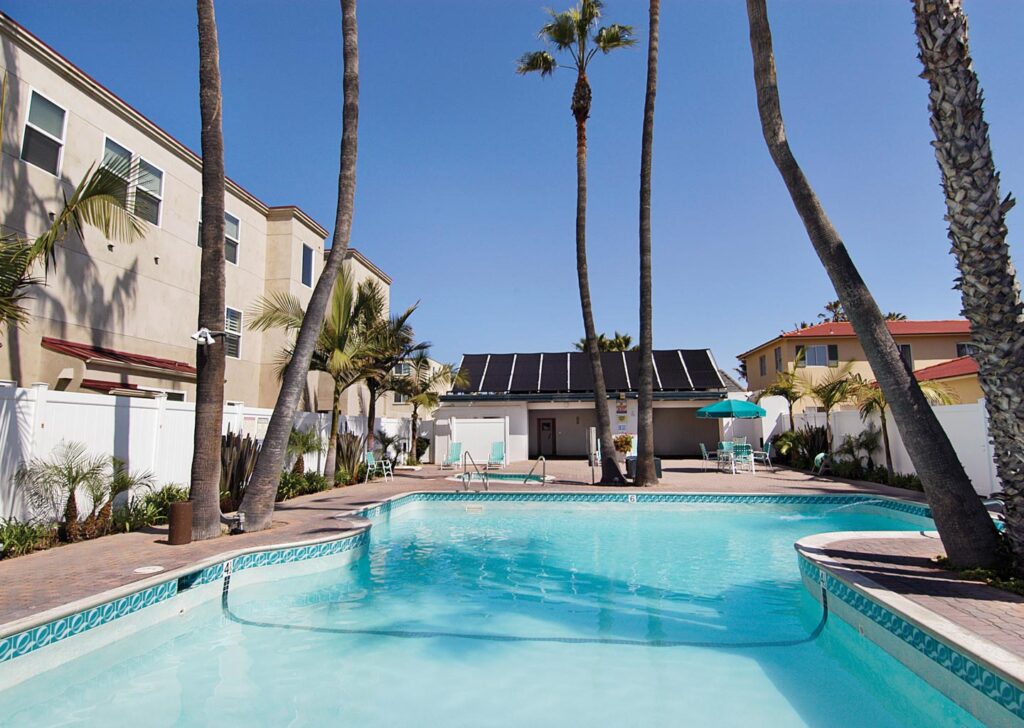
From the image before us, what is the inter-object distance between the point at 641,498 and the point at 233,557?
971 centimetres

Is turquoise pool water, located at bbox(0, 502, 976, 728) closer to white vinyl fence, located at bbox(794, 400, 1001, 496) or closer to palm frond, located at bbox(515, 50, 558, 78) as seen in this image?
white vinyl fence, located at bbox(794, 400, 1001, 496)

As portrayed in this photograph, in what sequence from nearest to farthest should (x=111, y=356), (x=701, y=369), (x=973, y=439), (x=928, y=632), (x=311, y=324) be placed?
(x=928, y=632)
(x=311, y=324)
(x=111, y=356)
(x=973, y=439)
(x=701, y=369)

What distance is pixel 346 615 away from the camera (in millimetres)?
6574

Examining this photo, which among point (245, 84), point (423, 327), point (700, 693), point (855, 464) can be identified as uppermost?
point (245, 84)

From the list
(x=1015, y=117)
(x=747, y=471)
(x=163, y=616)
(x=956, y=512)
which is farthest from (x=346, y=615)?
(x=747, y=471)

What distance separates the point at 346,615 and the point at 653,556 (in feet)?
16.8

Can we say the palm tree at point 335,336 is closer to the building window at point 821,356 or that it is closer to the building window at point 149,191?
the building window at point 149,191

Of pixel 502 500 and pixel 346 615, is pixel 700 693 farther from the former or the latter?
pixel 502 500

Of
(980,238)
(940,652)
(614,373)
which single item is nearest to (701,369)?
(614,373)

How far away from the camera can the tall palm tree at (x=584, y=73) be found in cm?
1569

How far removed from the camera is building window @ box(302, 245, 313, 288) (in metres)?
19.7

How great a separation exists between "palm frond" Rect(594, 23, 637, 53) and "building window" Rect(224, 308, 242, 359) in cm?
1320

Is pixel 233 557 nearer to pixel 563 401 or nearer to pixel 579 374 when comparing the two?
pixel 563 401

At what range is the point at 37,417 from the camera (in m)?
7.66
